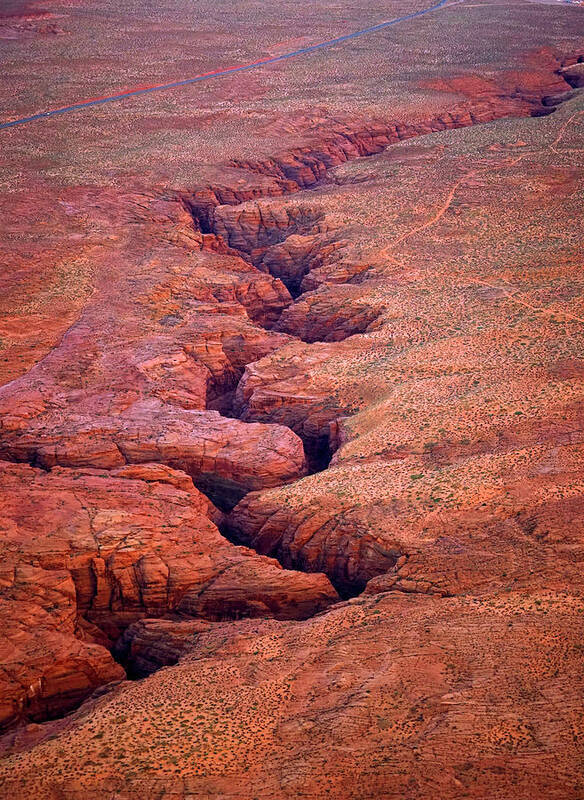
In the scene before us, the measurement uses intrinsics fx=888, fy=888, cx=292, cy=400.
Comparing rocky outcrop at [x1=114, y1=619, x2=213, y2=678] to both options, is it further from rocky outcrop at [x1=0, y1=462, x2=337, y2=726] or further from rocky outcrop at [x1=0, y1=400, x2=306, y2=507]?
rocky outcrop at [x1=0, y1=400, x2=306, y2=507]

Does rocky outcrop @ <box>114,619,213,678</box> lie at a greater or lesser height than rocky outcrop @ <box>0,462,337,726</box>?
lesser

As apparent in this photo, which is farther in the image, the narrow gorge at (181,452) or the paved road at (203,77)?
the paved road at (203,77)

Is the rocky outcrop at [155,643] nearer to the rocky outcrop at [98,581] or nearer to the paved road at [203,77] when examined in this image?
the rocky outcrop at [98,581]

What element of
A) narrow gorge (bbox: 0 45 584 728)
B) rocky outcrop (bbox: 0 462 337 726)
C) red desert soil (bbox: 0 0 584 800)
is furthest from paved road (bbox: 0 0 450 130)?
rocky outcrop (bbox: 0 462 337 726)

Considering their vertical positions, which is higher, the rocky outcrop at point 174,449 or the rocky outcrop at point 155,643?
the rocky outcrop at point 174,449

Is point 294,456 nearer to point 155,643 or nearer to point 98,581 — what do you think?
point 98,581

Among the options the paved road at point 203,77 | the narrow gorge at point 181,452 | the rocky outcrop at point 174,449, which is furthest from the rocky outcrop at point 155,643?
the paved road at point 203,77

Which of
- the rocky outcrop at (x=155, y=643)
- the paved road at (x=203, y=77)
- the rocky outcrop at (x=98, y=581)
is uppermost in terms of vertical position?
the paved road at (x=203, y=77)

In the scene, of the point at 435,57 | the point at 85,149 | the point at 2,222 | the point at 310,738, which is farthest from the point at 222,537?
the point at 435,57
